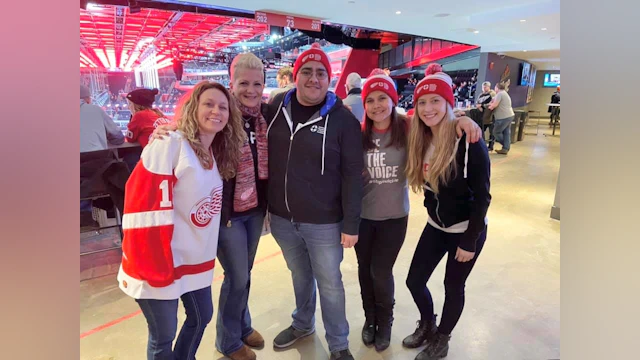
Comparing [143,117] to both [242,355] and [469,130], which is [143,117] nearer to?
[242,355]

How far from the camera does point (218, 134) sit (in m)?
1.80

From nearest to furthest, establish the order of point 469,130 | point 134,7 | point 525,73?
point 469,130
point 134,7
point 525,73

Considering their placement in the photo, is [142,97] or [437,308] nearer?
[437,308]

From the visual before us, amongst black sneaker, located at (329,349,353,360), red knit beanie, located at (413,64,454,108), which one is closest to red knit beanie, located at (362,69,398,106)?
red knit beanie, located at (413,64,454,108)

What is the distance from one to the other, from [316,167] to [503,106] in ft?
28.9

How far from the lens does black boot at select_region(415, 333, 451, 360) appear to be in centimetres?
227

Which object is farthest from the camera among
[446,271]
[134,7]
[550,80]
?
[550,80]

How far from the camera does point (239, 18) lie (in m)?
8.65

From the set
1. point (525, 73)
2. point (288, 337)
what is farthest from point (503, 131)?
point (525, 73)

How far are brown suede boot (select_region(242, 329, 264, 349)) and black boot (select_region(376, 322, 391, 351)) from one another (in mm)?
706

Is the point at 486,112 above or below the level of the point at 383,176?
above

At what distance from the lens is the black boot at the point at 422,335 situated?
241 cm

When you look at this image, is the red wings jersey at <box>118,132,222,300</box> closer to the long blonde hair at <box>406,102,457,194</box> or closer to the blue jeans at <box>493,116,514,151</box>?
the long blonde hair at <box>406,102,457,194</box>
